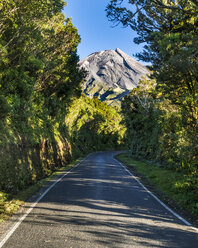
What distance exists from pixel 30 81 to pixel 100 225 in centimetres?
1177

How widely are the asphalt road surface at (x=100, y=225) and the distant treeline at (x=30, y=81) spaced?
3376 millimetres

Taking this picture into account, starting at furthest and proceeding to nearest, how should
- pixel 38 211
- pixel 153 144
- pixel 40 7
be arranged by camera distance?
pixel 153 144 → pixel 40 7 → pixel 38 211

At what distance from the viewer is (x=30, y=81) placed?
50.5 feet

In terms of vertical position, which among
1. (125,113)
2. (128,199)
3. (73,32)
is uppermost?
(73,32)

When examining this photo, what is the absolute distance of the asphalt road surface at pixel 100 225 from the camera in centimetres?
499

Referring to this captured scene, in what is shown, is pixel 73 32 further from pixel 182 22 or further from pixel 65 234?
pixel 65 234

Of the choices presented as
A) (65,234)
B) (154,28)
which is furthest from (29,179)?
(154,28)

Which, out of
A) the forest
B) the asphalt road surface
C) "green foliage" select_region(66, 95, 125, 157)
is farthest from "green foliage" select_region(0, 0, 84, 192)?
"green foliage" select_region(66, 95, 125, 157)

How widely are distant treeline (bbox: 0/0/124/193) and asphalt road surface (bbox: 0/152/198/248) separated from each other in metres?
3.38

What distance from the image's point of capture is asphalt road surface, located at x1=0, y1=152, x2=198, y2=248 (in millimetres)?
4992

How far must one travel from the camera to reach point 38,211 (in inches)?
285

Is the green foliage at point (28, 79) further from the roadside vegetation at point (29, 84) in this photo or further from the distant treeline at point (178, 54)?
the distant treeline at point (178, 54)

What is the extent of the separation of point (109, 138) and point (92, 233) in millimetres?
66746

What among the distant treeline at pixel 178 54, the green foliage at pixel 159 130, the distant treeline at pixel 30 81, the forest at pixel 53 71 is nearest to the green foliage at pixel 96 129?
the green foliage at pixel 159 130
